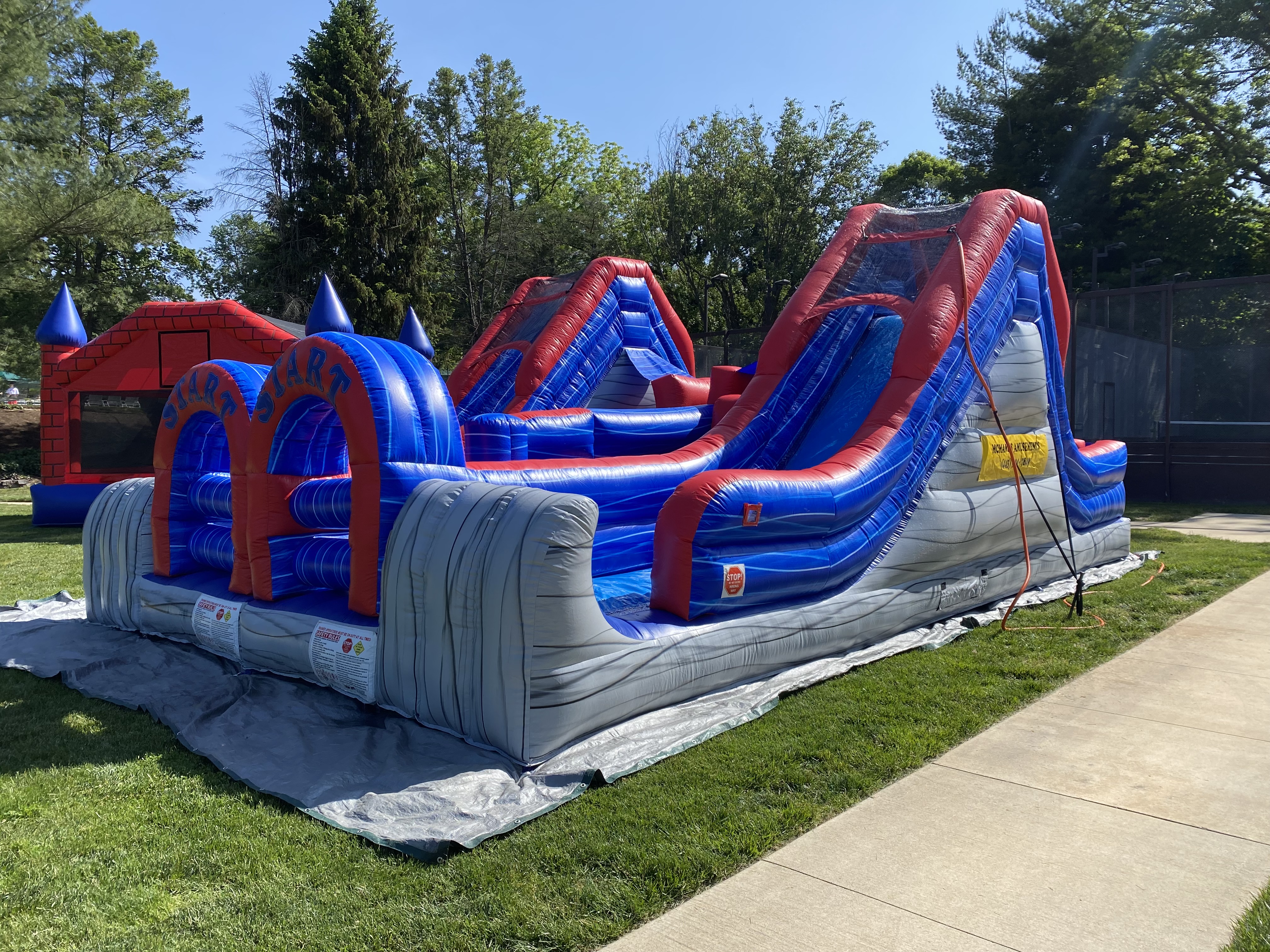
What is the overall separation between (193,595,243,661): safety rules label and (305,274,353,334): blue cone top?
568 cm

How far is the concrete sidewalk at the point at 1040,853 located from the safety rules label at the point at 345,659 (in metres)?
2.12

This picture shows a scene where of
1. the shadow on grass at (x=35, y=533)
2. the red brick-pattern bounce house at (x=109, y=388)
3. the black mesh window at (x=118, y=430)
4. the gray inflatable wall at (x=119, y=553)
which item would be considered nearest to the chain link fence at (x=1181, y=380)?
the red brick-pattern bounce house at (x=109, y=388)

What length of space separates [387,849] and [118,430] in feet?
37.4

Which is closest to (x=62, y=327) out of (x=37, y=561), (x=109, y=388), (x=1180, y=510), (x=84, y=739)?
(x=109, y=388)

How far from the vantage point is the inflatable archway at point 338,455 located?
4.30 metres

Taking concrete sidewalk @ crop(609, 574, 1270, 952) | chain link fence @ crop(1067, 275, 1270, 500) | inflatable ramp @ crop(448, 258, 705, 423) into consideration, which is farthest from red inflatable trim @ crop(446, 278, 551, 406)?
chain link fence @ crop(1067, 275, 1270, 500)

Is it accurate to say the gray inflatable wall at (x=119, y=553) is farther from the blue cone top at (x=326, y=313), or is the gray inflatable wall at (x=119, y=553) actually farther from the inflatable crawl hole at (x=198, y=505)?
the blue cone top at (x=326, y=313)

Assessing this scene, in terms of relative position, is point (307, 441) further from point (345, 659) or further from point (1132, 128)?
point (1132, 128)

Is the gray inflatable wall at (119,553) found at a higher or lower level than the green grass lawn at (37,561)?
higher

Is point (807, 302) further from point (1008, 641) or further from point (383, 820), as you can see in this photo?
point (383, 820)

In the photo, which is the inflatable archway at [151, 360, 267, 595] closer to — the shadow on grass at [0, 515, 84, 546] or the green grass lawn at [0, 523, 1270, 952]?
the green grass lawn at [0, 523, 1270, 952]

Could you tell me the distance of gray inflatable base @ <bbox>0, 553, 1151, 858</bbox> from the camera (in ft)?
10.7

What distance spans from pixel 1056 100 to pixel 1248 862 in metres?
27.6

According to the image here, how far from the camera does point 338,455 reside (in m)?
5.30
